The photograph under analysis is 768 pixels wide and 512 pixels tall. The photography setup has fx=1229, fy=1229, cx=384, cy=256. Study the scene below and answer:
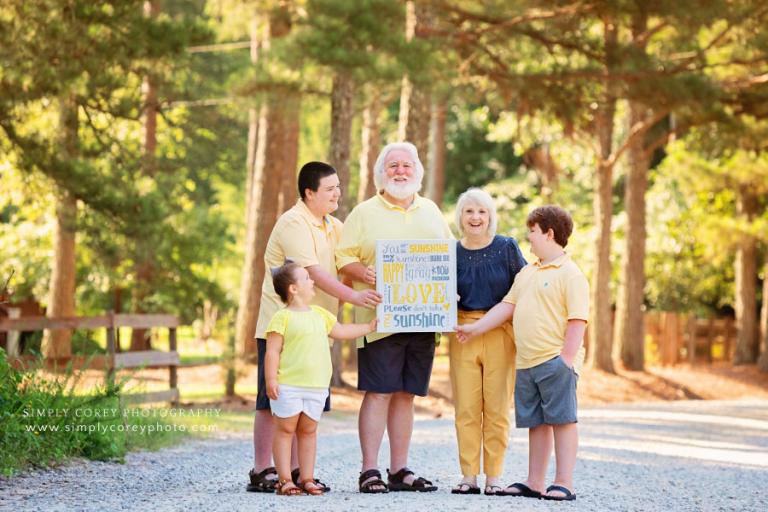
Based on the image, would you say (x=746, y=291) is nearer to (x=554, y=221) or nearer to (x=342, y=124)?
(x=342, y=124)

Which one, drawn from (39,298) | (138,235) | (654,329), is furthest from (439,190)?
(138,235)

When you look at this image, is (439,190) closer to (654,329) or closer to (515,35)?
(654,329)

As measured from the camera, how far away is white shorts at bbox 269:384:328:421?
6.90 meters

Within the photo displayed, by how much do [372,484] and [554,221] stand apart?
1.87 metres

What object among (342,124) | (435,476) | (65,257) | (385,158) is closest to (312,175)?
(385,158)

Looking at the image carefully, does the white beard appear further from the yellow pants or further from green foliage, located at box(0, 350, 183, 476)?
green foliage, located at box(0, 350, 183, 476)

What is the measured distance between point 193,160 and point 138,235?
58.6 ft

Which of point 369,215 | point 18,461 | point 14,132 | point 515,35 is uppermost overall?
point 515,35

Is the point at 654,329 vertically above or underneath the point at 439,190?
underneath

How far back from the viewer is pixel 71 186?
13.4 metres

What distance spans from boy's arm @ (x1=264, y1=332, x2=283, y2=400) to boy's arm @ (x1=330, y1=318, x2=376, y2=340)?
0.33 metres

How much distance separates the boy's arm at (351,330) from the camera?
699 centimetres

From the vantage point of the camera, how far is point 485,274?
735cm

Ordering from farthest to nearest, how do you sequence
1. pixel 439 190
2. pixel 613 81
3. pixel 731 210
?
pixel 439 190, pixel 731 210, pixel 613 81
